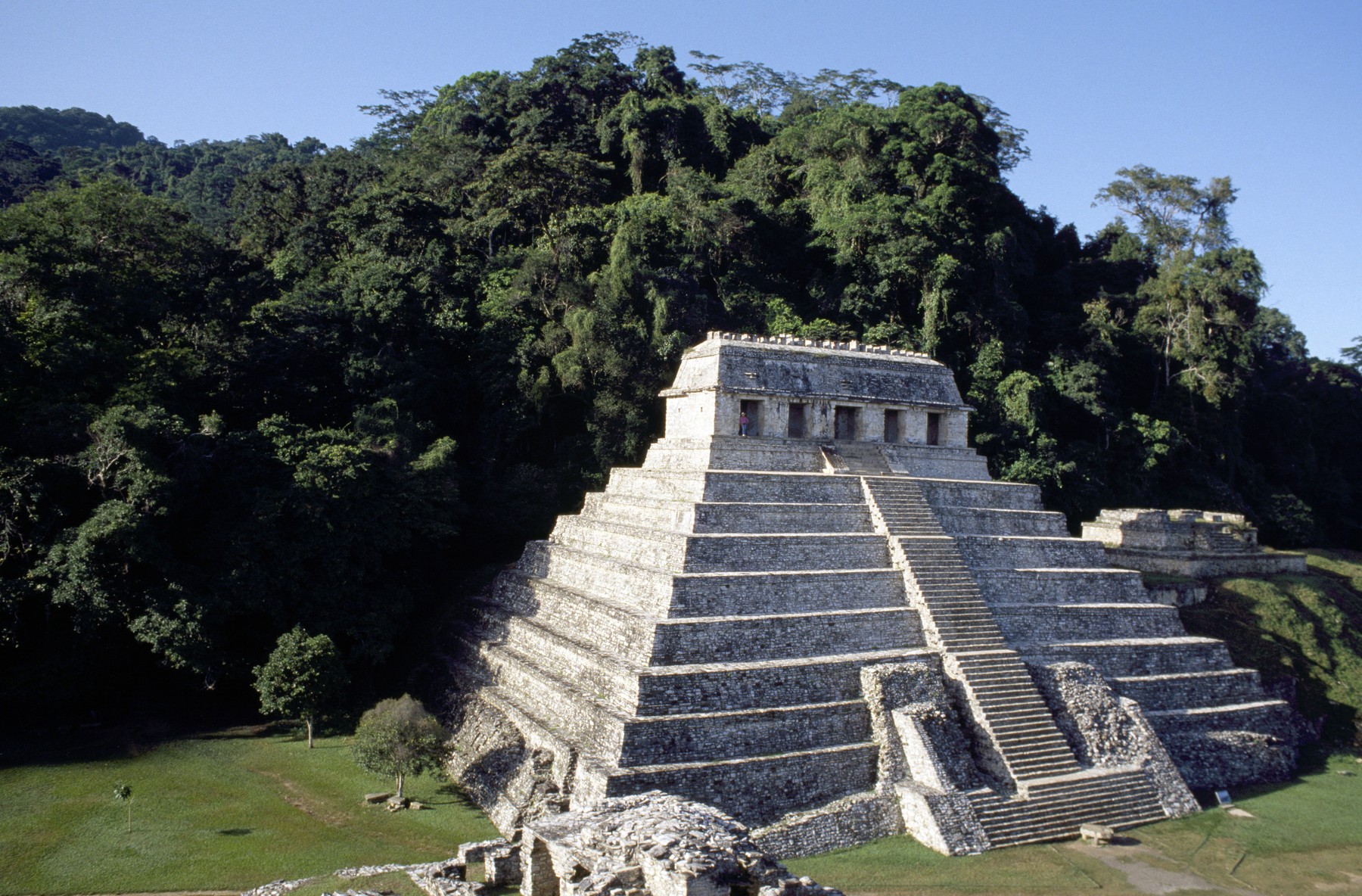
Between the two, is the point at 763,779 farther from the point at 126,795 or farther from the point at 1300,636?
the point at 1300,636

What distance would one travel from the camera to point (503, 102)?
139ft

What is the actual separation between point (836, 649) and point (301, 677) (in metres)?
9.87

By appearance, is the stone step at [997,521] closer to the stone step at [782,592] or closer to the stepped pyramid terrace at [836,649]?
the stepped pyramid terrace at [836,649]

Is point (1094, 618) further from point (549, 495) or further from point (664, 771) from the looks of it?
point (549, 495)

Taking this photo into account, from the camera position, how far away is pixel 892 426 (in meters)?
22.4

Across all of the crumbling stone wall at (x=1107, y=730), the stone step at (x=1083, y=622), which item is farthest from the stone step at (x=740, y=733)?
the stone step at (x=1083, y=622)

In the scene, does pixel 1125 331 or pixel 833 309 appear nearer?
pixel 833 309

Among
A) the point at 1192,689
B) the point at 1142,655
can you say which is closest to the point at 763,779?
the point at 1142,655

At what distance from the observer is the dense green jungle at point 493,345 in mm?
18891

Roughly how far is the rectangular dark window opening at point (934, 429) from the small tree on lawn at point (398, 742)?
42.9 ft

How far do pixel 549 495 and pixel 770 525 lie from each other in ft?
30.4

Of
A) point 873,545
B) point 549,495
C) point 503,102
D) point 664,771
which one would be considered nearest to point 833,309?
point 549,495

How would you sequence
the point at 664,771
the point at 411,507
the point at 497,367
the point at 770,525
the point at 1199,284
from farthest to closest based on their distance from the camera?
the point at 1199,284, the point at 497,367, the point at 411,507, the point at 770,525, the point at 664,771

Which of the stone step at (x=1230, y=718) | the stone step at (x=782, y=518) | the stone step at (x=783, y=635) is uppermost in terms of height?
the stone step at (x=782, y=518)
